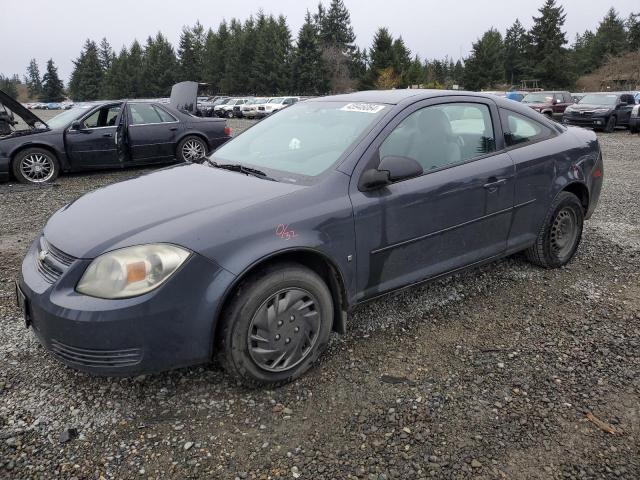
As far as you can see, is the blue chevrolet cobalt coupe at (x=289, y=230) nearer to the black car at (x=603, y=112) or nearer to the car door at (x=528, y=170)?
the car door at (x=528, y=170)

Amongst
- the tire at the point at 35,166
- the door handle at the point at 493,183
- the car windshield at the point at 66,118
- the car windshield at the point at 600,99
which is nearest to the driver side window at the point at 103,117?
the car windshield at the point at 66,118

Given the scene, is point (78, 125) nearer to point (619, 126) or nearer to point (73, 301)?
point (73, 301)

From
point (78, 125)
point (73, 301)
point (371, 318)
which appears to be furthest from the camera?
point (78, 125)

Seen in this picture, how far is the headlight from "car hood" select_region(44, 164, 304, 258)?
0.15 ft

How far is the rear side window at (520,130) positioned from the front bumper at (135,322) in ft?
8.17

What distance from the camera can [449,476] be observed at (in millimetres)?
2094

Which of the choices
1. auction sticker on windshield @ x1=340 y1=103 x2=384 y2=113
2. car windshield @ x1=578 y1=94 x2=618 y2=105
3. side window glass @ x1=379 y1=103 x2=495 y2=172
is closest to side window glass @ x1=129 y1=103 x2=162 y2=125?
auction sticker on windshield @ x1=340 y1=103 x2=384 y2=113

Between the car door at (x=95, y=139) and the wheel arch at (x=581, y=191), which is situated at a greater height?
the car door at (x=95, y=139)

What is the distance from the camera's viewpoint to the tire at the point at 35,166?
824 cm

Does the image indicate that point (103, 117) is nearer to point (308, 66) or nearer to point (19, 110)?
point (19, 110)

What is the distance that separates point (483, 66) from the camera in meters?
62.4

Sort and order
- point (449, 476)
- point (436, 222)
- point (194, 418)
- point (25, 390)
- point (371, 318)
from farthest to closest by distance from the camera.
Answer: point (371, 318) < point (436, 222) < point (25, 390) < point (194, 418) < point (449, 476)

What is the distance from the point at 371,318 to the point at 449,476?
148 cm

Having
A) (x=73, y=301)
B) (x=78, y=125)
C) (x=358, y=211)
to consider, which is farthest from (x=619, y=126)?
(x=73, y=301)
